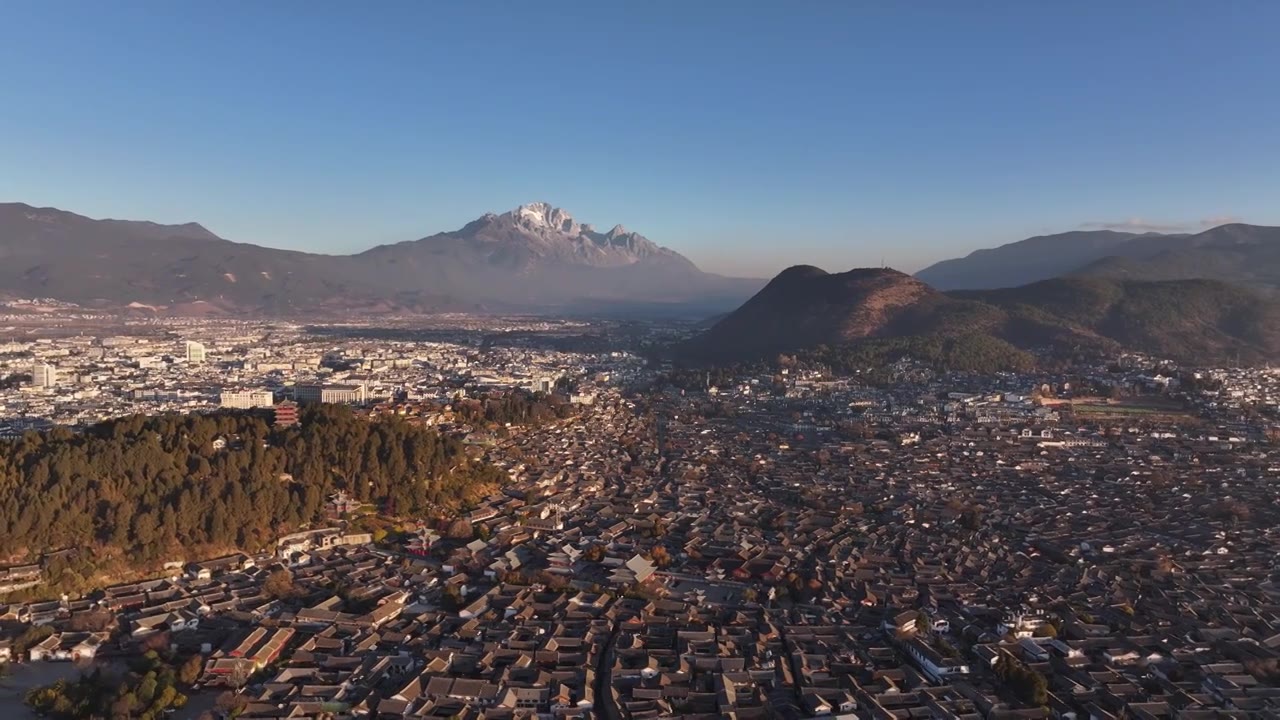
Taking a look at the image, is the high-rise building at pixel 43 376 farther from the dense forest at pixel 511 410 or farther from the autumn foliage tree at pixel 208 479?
the autumn foliage tree at pixel 208 479

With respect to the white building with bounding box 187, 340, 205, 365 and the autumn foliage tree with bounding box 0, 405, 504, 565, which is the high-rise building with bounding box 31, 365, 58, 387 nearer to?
the white building with bounding box 187, 340, 205, 365

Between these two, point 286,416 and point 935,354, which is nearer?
point 286,416

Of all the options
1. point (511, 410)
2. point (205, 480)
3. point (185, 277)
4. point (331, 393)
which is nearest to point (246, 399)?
point (331, 393)

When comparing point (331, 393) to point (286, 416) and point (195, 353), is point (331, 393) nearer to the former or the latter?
point (286, 416)

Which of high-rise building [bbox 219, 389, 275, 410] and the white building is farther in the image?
the white building

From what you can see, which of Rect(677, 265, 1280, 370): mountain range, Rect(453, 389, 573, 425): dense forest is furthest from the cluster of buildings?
Rect(677, 265, 1280, 370): mountain range

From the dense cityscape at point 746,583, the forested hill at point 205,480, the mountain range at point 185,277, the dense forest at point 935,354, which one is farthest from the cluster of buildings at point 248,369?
the mountain range at point 185,277

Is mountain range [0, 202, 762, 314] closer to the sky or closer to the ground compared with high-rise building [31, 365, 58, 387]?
closer to the sky
